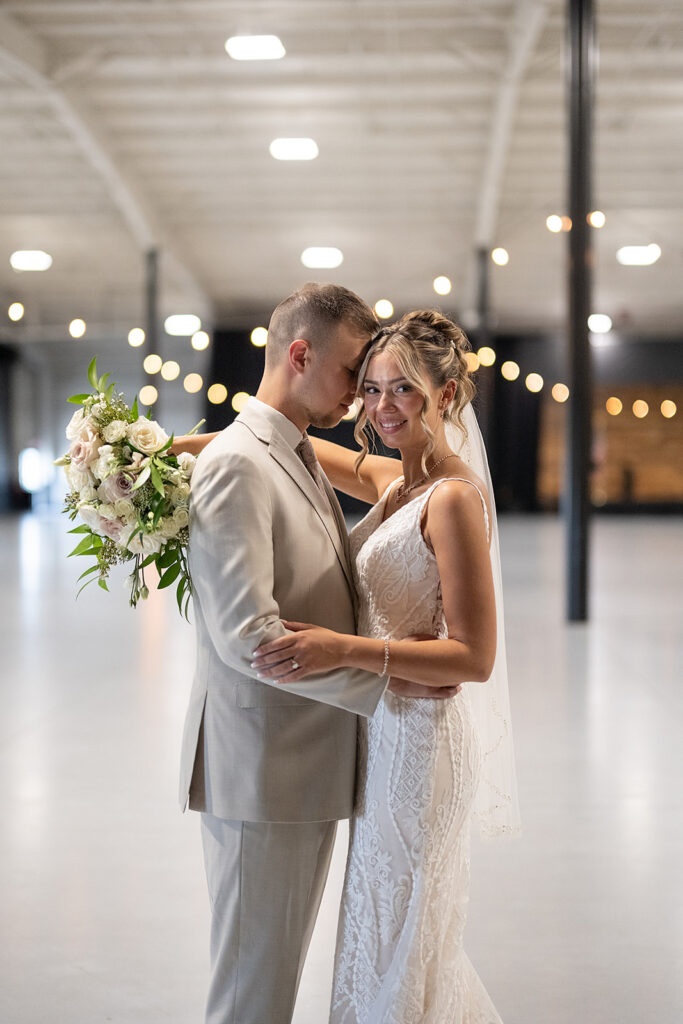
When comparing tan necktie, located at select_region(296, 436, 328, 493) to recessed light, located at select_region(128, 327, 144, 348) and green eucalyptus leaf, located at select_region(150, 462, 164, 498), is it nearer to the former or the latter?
green eucalyptus leaf, located at select_region(150, 462, 164, 498)

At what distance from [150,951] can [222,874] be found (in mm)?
1266

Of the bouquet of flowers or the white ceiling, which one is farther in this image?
the white ceiling

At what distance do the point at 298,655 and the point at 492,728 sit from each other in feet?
3.16

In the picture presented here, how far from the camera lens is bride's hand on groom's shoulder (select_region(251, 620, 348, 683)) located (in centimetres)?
199

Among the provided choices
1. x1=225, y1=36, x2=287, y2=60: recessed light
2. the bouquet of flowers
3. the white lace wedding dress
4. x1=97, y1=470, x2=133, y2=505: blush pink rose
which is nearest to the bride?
the white lace wedding dress

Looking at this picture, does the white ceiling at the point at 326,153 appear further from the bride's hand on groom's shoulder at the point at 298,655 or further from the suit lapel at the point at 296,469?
the bride's hand on groom's shoulder at the point at 298,655

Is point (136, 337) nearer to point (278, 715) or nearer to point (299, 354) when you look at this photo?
point (299, 354)

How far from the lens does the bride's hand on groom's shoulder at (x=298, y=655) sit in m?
1.99

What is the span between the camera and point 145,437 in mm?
2166

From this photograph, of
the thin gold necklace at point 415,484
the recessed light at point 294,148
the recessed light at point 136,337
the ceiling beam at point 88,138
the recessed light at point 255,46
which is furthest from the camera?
the recessed light at point 136,337

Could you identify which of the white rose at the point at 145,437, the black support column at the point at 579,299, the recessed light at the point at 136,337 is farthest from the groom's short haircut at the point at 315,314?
the recessed light at the point at 136,337

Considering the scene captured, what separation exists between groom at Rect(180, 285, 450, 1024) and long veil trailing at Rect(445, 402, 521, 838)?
22.3 inches

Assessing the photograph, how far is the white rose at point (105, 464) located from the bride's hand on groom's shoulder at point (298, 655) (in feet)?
1.55

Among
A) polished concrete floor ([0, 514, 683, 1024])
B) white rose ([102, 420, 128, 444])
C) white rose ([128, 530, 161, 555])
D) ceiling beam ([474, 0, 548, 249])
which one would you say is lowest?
polished concrete floor ([0, 514, 683, 1024])
